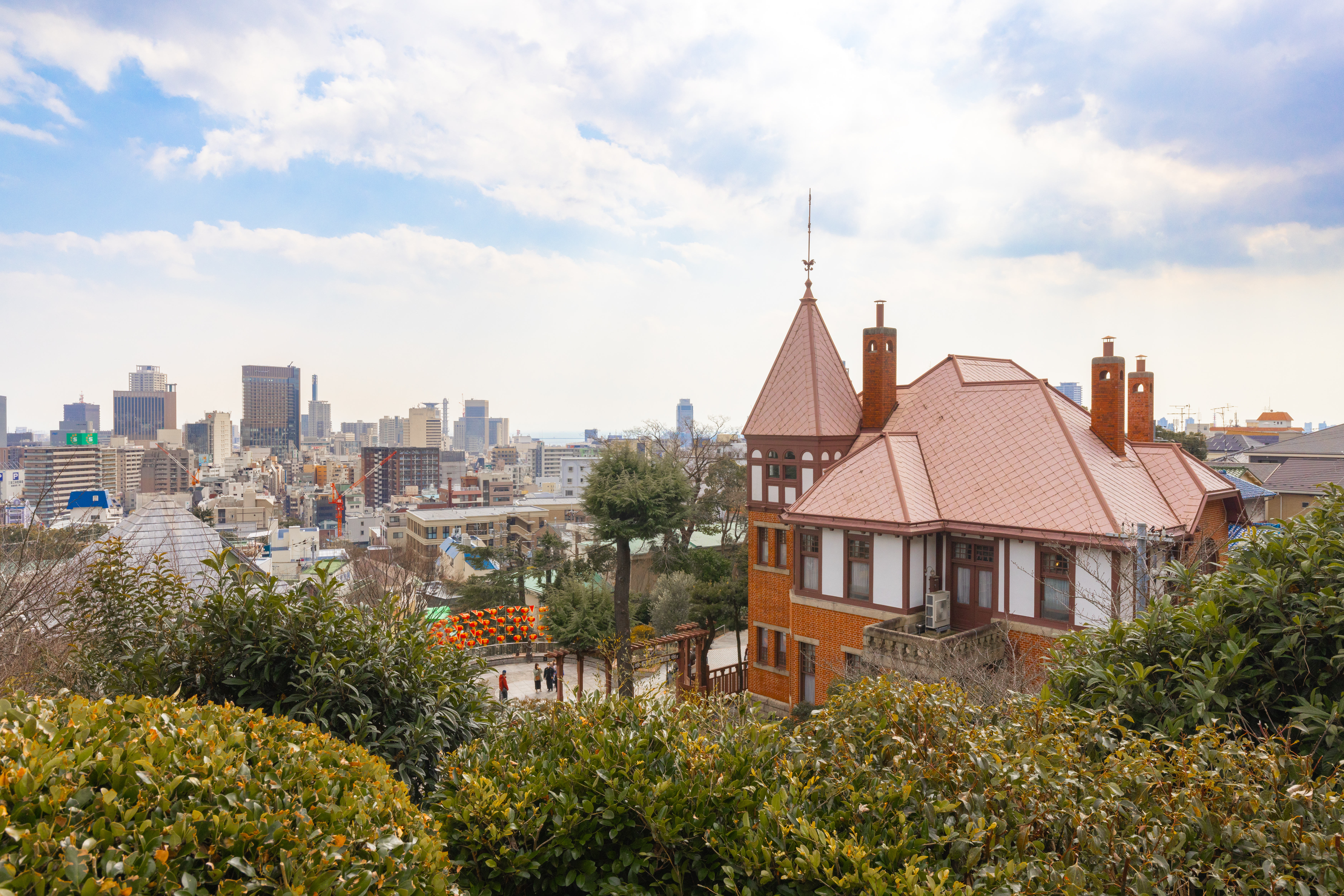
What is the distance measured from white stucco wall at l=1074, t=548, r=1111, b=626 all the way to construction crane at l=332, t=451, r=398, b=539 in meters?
82.5

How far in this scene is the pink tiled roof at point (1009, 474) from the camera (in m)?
15.2

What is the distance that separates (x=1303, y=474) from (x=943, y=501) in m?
27.7

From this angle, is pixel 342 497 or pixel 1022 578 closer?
pixel 1022 578

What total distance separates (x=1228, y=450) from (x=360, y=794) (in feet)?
272

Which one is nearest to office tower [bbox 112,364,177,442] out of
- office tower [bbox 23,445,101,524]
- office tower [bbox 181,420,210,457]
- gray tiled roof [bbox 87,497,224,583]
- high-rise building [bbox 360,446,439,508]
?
office tower [bbox 181,420,210,457]

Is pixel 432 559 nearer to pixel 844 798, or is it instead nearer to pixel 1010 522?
pixel 1010 522

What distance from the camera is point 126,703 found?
366 cm

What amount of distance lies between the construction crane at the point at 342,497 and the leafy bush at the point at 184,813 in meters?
87.3

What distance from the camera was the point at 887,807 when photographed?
385cm

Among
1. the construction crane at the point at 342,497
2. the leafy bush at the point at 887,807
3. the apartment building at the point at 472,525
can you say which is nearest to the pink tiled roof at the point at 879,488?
the leafy bush at the point at 887,807

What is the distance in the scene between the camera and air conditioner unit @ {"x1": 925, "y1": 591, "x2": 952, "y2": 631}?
15719mm

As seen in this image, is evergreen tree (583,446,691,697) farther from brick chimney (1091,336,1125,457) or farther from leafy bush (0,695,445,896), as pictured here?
leafy bush (0,695,445,896)

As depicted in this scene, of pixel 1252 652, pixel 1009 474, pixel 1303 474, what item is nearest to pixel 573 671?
pixel 1009 474

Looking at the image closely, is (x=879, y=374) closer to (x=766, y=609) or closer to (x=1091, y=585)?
(x=766, y=609)
